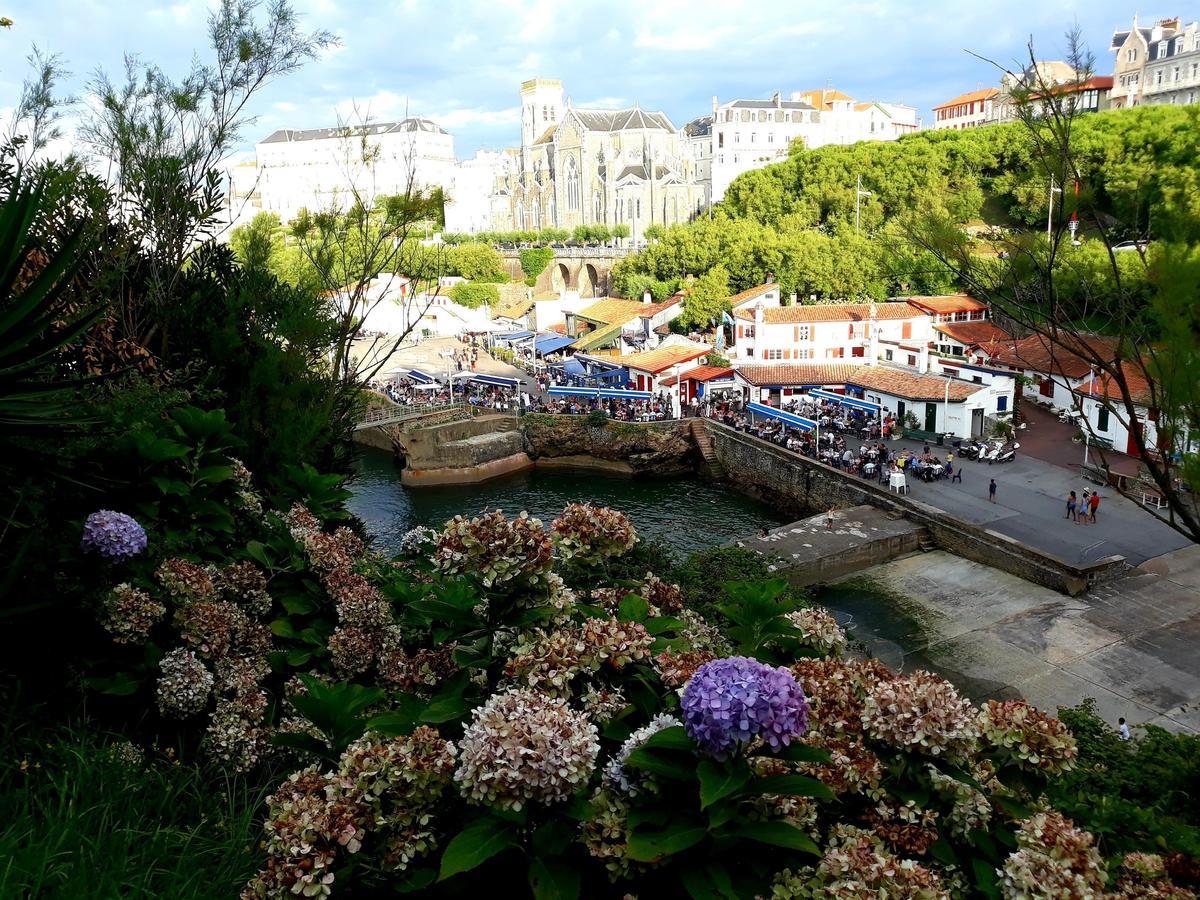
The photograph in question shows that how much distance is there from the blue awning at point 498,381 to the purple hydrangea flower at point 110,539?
1328 inches

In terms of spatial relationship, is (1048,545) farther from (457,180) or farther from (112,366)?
(457,180)

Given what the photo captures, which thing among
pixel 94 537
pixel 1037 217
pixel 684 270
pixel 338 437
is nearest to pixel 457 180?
pixel 684 270

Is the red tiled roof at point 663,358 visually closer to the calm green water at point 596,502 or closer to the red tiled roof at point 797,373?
the red tiled roof at point 797,373

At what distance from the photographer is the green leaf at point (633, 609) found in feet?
11.3

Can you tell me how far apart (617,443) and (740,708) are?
2933 centimetres

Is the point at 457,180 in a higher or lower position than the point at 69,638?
higher

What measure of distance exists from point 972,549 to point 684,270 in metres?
30.3

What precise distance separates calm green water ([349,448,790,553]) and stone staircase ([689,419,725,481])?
24.3 inches

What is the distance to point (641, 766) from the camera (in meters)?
2.55

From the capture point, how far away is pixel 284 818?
257 centimetres

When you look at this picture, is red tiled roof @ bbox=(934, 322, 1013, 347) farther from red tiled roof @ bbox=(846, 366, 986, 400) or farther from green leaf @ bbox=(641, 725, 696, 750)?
green leaf @ bbox=(641, 725, 696, 750)

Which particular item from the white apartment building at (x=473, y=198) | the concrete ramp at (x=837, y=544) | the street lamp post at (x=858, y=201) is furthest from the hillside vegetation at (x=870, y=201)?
the white apartment building at (x=473, y=198)

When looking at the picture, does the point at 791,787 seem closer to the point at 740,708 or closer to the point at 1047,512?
the point at 740,708

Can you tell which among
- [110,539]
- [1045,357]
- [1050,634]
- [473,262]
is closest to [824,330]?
[1045,357]
